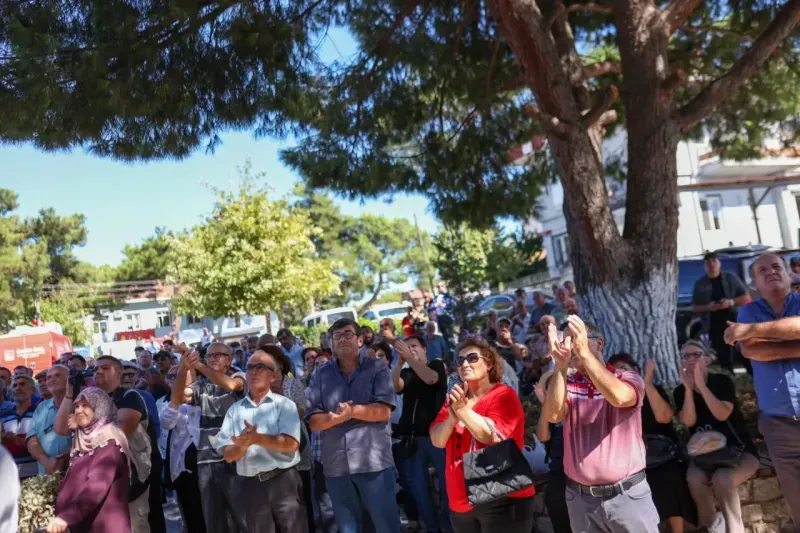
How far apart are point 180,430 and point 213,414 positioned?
25.8 inches

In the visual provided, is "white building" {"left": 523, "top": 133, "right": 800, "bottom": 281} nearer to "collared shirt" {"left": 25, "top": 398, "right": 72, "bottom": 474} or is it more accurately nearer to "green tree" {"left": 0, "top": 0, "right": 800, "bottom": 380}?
"green tree" {"left": 0, "top": 0, "right": 800, "bottom": 380}

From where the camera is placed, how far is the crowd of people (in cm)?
377

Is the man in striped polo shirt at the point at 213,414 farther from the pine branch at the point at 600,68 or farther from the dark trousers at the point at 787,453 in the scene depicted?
the pine branch at the point at 600,68

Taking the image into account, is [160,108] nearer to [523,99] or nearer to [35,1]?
[35,1]

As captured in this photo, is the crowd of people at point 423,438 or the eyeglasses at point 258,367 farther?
the eyeglasses at point 258,367

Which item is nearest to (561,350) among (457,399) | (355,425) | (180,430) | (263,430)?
(457,399)

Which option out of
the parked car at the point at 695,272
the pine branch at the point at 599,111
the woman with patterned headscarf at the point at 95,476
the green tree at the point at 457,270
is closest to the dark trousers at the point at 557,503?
the woman with patterned headscarf at the point at 95,476

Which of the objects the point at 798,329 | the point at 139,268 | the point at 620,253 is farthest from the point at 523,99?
the point at 139,268

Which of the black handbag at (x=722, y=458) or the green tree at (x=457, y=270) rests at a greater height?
the green tree at (x=457, y=270)

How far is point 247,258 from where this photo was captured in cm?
2872

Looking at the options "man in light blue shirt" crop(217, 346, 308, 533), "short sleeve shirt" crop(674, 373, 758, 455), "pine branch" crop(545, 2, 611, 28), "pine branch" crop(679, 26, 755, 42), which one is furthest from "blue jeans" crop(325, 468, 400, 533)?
"pine branch" crop(679, 26, 755, 42)

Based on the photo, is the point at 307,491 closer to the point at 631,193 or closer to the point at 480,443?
the point at 480,443

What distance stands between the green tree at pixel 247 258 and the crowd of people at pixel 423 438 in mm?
21636

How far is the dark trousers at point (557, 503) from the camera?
16.6 feet
